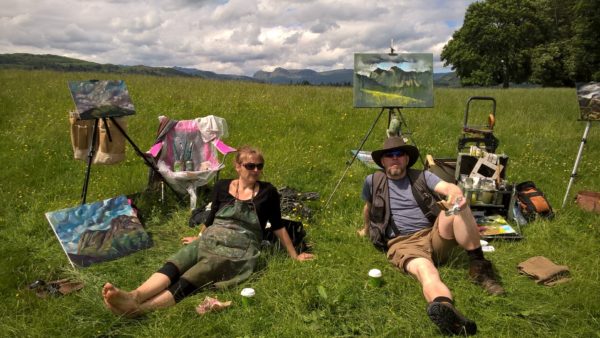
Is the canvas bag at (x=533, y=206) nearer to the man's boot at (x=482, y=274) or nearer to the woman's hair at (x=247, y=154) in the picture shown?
the man's boot at (x=482, y=274)

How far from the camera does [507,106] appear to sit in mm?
13703

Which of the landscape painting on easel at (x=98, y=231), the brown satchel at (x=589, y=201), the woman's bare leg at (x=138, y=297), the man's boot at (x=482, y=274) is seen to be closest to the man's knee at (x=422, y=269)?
the man's boot at (x=482, y=274)

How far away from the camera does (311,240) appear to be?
4.85 metres

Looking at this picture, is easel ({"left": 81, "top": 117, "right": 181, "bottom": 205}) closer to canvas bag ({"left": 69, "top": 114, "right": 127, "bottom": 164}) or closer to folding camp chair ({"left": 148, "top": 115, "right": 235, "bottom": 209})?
canvas bag ({"left": 69, "top": 114, "right": 127, "bottom": 164})

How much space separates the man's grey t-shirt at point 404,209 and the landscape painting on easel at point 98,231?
2.92m

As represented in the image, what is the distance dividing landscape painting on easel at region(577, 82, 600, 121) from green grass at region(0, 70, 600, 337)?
1335 millimetres

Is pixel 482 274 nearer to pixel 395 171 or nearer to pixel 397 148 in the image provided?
pixel 395 171

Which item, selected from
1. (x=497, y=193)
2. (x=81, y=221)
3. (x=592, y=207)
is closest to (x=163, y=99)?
(x=81, y=221)

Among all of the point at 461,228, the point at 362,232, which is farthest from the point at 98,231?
the point at 461,228

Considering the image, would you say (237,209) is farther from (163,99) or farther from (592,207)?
(163,99)

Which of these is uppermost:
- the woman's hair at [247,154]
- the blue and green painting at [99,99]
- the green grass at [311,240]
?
the blue and green painting at [99,99]

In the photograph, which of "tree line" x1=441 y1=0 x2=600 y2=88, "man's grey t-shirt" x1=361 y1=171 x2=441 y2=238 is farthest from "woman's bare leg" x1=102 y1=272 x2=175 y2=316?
"tree line" x1=441 y1=0 x2=600 y2=88

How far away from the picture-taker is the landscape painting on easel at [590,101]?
5695 mm

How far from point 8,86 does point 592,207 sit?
15.5 meters
